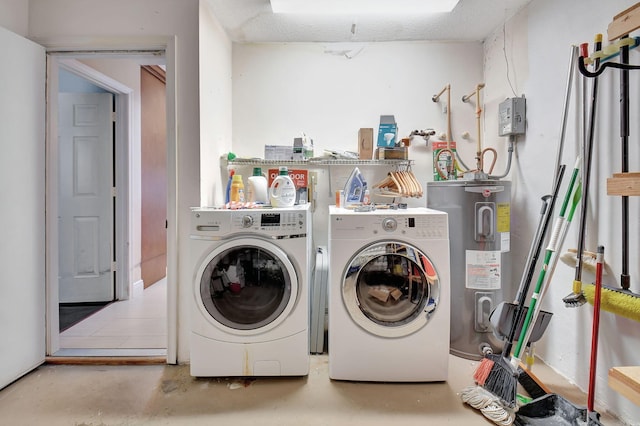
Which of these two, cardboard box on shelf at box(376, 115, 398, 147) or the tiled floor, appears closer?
the tiled floor

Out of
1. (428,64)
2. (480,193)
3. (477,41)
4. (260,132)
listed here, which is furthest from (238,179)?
(477,41)

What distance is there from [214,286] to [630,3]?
7.58ft

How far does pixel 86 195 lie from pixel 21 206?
4.24 feet

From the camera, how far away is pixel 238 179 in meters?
2.01

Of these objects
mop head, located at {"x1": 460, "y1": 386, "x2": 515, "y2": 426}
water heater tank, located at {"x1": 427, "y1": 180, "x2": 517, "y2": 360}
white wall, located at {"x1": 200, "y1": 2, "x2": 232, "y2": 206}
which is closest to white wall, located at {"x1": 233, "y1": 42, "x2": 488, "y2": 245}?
white wall, located at {"x1": 200, "y1": 2, "x2": 232, "y2": 206}

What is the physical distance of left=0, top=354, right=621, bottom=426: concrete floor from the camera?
54.6 inches

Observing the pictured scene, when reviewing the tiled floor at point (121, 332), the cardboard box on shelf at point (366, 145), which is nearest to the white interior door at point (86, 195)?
the tiled floor at point (121, 332)

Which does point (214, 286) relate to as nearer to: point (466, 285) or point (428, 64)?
point (466, 285)

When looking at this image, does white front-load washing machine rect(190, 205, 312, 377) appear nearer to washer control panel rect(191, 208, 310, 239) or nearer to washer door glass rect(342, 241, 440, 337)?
washer control panel rect(191, 208, 310, 239)

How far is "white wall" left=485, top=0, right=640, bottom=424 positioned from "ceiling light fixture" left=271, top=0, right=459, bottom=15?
22.1 inches

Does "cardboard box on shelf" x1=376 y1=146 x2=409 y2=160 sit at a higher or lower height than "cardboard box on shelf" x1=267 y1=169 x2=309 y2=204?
higher

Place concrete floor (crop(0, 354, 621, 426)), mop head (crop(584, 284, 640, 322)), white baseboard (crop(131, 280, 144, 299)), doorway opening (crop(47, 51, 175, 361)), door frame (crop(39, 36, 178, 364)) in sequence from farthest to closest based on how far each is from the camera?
white baseboard (crop(131, 280, 144, 299)), doorway opening (crop(47, 51, 175, 361)), door frame (crop(39, 36, 178, 364)), concrete floor (crop(0, 354, 621, 426)), mop head (crop(584, 284, 640, 322))

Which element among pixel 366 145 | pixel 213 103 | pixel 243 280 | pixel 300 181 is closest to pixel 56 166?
pixel 213 103

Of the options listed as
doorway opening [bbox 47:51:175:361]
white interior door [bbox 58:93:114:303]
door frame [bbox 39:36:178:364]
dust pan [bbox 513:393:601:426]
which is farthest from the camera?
white interior door [bbox 58:93:114:303]
